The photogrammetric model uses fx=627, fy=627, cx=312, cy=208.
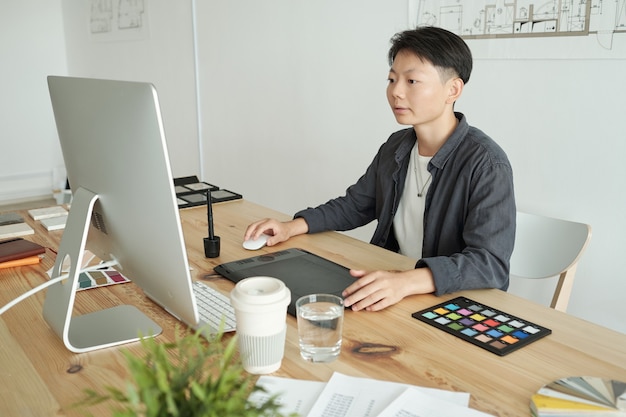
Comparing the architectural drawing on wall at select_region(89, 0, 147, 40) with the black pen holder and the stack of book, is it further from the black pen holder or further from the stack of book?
the black pen holder

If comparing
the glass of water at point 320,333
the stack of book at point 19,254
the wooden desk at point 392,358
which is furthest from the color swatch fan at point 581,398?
the stack of book at point 19,254

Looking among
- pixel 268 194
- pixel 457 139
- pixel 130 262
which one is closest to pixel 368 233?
pixel 268 194

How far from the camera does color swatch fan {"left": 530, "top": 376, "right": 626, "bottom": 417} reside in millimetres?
892

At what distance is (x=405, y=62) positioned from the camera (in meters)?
1.69

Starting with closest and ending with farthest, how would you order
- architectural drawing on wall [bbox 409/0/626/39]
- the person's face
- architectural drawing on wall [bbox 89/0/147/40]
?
the person's face, architectural drawing on wall [bbox 409/0/626/39], architectural drawing on wall [bbox 89/0/147/40]

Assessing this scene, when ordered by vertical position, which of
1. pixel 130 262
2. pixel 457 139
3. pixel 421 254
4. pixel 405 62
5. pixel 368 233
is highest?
pixel 405 62

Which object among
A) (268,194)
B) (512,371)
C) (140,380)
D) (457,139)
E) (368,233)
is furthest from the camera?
(268,194)

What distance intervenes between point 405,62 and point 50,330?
1.10m

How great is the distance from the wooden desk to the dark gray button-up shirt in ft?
0.25

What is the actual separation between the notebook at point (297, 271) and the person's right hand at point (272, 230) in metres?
0.09

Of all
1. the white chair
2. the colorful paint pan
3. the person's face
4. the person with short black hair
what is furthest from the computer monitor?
the white chair

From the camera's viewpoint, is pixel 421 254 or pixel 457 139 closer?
pixel 457 139

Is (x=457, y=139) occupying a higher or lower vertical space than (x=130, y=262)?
higher

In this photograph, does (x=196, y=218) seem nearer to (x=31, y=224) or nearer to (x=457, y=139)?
(x=31, y=224)
